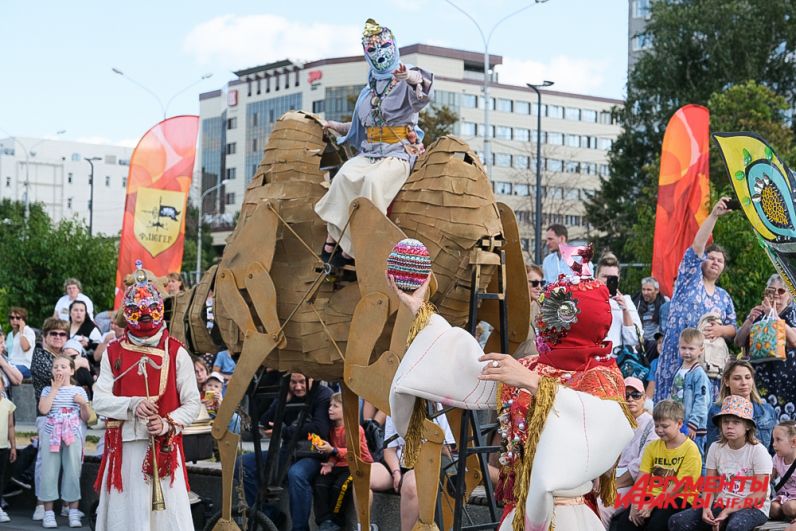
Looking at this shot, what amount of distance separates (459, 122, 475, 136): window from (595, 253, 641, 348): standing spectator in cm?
7260

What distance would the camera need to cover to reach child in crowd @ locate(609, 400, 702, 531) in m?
7.16

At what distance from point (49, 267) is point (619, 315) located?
713 inches

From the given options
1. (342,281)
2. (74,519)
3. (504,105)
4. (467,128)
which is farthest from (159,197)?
(504,105)

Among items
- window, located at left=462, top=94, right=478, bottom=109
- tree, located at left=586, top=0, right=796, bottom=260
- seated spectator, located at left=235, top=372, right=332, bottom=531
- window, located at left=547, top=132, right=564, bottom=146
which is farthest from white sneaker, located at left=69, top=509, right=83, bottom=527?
window, located at left=547, top=132, right=564, bottom=146

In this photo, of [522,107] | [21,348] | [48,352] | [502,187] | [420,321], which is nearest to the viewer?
[420,321]

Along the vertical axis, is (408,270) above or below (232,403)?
above

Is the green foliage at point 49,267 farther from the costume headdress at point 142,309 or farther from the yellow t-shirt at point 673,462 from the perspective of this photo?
the yellow t-shirt at point 673,462

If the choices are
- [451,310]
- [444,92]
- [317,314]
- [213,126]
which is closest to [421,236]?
[451,310]

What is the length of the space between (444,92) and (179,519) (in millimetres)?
70866

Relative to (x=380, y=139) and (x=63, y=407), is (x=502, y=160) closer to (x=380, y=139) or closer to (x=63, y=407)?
(x=63, y=407)

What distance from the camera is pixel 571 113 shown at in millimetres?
90688

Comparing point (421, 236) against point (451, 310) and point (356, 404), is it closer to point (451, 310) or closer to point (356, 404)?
point (451, 310)

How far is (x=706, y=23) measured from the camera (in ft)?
130

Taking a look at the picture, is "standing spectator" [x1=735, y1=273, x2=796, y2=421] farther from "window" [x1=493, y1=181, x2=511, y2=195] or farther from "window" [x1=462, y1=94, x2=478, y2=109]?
"window" [x1=493, y1=181, x2=511, y2=195]
